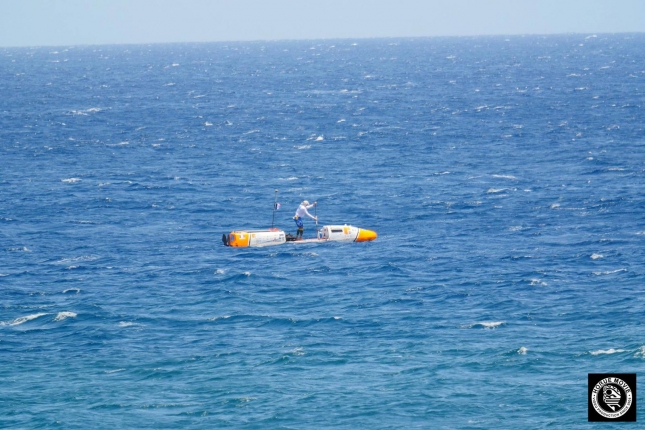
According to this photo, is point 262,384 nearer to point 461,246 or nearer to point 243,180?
point 461,246

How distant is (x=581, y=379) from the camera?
53.8 meters

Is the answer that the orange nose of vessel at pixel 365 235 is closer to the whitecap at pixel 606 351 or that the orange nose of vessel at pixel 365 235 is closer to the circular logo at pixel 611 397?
the whitecap at pixel 606 351

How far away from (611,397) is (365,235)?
39704 mm

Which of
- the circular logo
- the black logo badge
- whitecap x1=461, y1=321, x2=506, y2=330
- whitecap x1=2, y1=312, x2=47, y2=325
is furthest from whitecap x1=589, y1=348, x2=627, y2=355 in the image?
whitecap x1=2, y1=312, x2=47, y2=325

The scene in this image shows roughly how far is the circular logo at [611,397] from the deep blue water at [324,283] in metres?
3.54

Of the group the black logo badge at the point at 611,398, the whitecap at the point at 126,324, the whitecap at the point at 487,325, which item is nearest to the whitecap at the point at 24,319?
the whitecap at the point at 126,324

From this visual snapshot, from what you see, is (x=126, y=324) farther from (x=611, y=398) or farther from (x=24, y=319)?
(x=611, y=398)

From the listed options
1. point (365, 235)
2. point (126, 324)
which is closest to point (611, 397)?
point (126, 324)

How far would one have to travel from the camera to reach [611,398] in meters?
44.9

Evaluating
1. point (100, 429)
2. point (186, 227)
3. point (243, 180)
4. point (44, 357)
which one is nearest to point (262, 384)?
point (100, 429)

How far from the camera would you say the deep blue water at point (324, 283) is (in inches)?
2094

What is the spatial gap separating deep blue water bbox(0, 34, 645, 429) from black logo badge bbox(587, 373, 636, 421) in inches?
88.0

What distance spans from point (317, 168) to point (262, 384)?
215 ft

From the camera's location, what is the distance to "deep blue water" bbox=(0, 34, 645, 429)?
174ft
